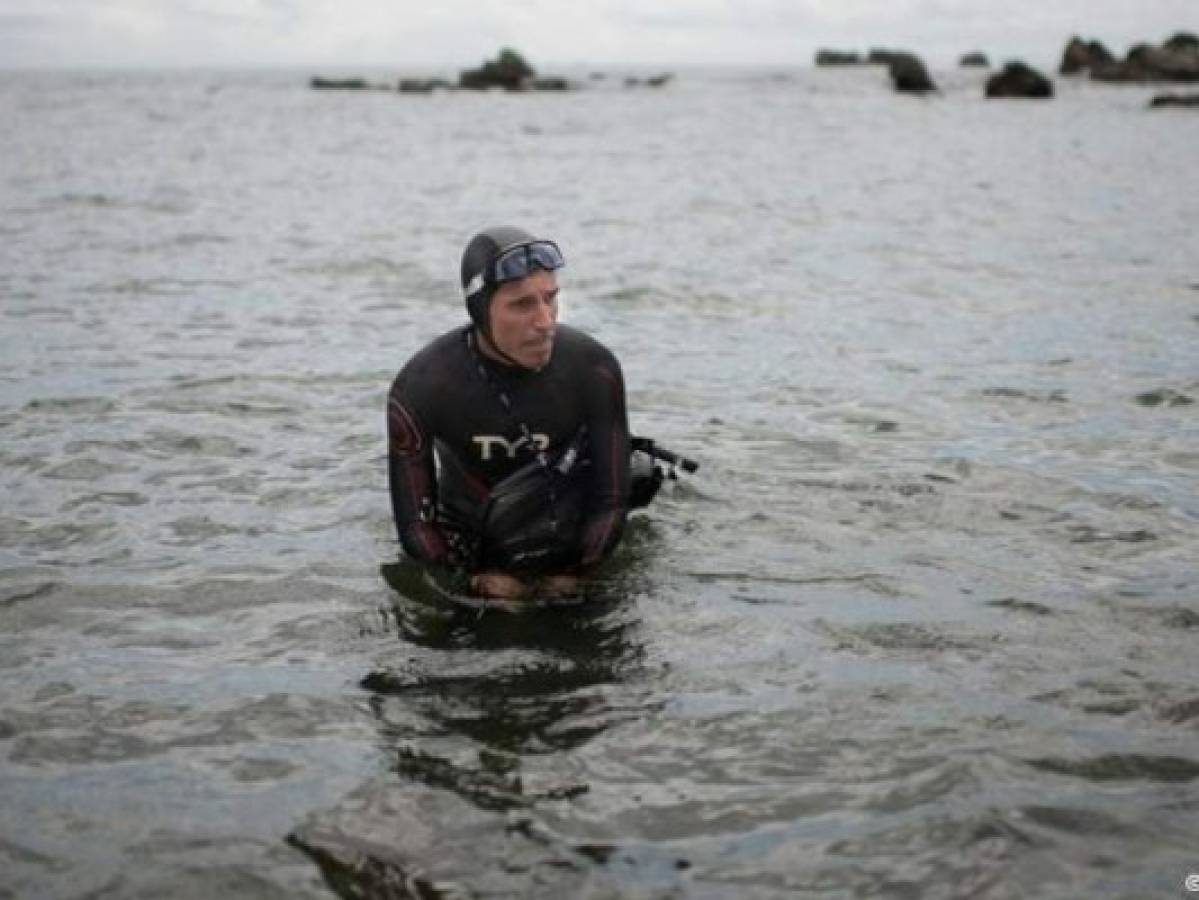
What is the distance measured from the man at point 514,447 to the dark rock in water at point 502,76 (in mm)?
95930

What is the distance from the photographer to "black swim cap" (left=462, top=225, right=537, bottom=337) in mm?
6355

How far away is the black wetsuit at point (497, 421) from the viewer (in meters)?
6.73

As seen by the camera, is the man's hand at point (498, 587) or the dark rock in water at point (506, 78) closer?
the man's hand at point (498, 587)

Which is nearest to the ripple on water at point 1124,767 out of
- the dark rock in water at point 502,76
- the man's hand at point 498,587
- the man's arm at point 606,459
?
the man's arm at point 606,459

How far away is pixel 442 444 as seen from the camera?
6949mm

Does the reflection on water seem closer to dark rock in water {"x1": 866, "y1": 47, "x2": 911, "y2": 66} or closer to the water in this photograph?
the water

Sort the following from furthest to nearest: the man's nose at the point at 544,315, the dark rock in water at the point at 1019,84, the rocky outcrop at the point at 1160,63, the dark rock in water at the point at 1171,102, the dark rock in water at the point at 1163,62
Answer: the rocky outcrop at the point at 1160,63
the dark rock in water at the point at 1163,62
the dark rock in water at the point at 1019,84
the dark rock in water at the point at 1171,102
the man's nose at the point at 544,315

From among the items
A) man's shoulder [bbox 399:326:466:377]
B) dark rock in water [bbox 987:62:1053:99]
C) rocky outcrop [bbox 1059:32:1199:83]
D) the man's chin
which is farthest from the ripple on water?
rocky outcrop [bbox 1059:32:1199:83]

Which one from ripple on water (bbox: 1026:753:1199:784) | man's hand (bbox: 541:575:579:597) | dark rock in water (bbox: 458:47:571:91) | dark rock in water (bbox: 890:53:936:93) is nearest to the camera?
ripple on water (bbox: 1026:753:1199:784)

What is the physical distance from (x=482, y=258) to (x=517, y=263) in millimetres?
200

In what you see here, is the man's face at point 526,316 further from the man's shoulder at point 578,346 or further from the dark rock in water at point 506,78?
the dark rock in water at point 506,78

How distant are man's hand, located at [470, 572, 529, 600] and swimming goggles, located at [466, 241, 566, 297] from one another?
163cm

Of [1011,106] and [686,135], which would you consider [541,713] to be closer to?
[686,135]

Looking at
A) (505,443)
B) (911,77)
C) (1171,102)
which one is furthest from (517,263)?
(911,77)
